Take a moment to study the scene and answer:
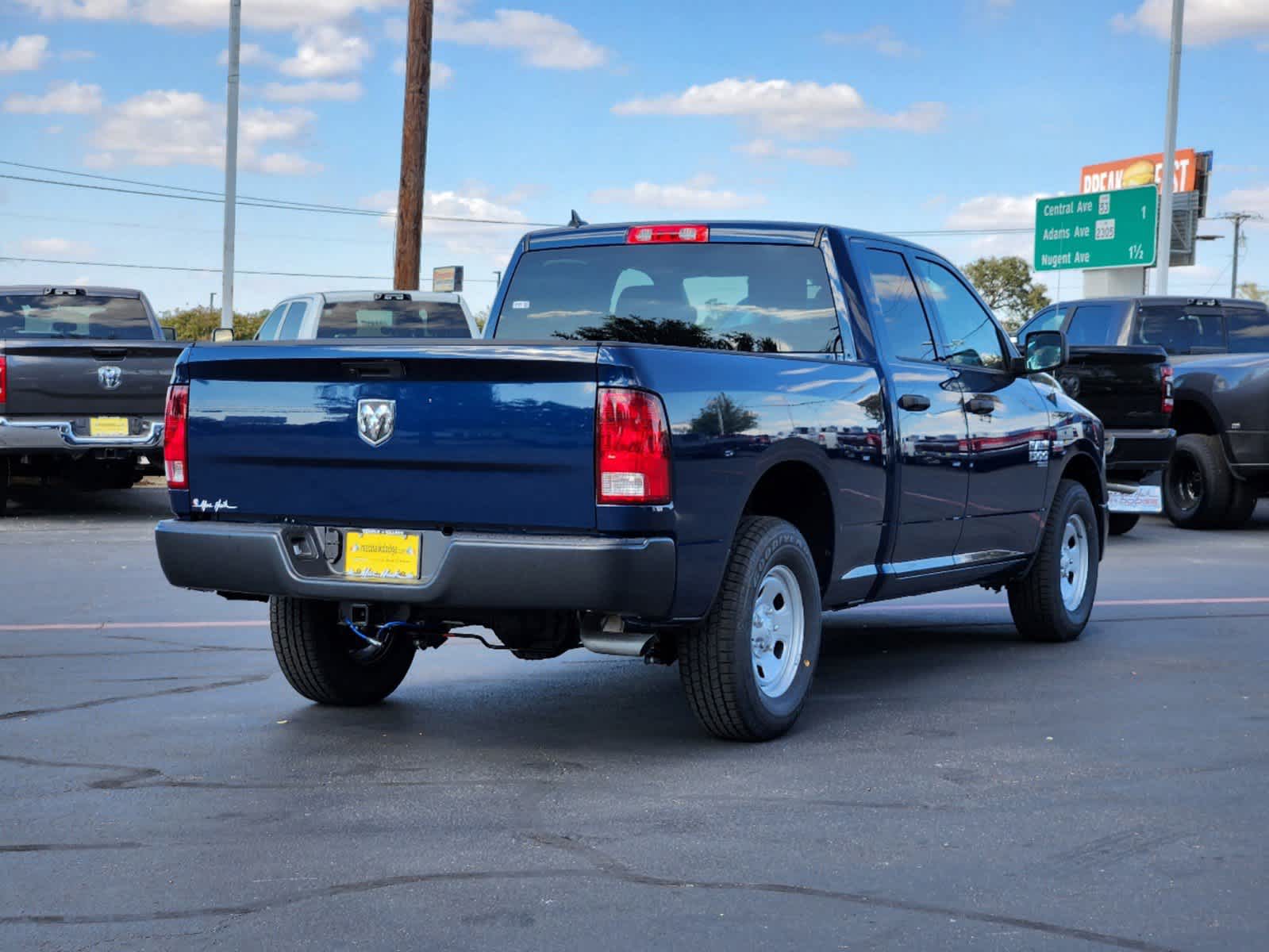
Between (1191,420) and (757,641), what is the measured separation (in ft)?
35.0

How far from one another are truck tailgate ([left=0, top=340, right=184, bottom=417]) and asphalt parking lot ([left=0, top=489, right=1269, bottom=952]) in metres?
6.49

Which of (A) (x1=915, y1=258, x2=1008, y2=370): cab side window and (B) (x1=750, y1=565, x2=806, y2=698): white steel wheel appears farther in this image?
(A) (x1=915, y1=258, x2=1008, y2=370): cab side window

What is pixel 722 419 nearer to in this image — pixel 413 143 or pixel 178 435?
pixel 178 435

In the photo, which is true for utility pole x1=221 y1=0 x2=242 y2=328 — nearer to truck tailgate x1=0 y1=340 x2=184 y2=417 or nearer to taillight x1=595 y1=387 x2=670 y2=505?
truck tailgate x1=0 y1=340 x2=184 y2=417

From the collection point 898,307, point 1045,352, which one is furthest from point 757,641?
point 1045,352

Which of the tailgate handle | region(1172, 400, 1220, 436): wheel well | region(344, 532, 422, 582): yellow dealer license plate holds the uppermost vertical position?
the tailgate handle

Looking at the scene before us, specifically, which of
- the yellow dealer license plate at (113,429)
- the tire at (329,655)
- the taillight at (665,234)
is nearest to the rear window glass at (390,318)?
the yellow dealer license plate at (113,429)

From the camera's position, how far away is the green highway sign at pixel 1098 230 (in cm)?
4697

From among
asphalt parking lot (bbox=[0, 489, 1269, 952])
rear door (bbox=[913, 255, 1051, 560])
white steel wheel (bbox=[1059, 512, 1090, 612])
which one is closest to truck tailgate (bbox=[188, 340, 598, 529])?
asphalt parking lot (bbox=[0, 489, 1269, 952])

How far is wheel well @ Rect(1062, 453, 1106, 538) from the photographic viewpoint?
9.03 m

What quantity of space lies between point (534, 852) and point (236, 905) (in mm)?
842

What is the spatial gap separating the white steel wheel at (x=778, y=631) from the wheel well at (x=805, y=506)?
0.98 feet

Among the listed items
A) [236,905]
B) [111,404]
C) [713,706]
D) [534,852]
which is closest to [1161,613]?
[713,706]

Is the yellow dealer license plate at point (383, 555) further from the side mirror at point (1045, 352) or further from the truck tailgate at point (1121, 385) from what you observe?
the truck tailgate at point (1121, 385)
